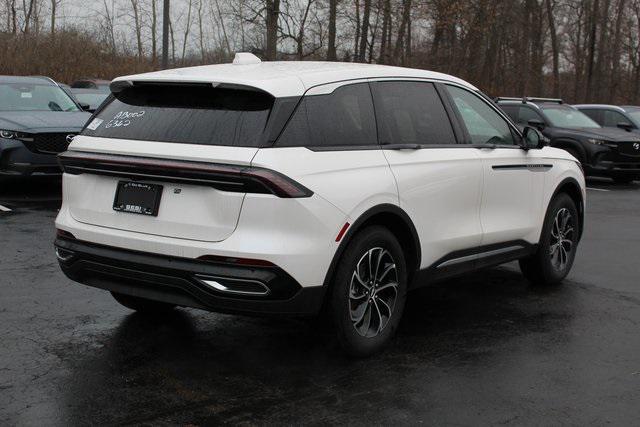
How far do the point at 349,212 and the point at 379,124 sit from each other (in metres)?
0.80

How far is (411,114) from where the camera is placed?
5.39 metres

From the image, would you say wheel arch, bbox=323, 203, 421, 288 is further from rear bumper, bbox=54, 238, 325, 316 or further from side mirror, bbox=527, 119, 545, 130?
side mirror, bbox=527, 119, 545, 130

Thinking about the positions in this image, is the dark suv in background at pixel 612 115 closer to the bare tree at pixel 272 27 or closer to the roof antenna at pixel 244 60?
the bare tree at pixel 272 27

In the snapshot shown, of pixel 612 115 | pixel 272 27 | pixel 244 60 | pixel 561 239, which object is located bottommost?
pixel 561 239

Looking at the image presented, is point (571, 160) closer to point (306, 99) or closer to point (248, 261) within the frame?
Answer: point (306, 99)

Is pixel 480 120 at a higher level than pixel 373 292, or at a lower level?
higher

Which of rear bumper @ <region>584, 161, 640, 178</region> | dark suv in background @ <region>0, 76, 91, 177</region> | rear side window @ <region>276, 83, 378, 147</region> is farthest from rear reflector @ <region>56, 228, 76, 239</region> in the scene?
rear bumper @ <region>584, 161, 640, 178</region>

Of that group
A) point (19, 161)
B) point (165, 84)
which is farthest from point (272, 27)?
point (165, 84)

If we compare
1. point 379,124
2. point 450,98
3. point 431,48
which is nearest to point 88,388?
point 379,124

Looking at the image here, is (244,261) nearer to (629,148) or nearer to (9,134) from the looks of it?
(9,134)

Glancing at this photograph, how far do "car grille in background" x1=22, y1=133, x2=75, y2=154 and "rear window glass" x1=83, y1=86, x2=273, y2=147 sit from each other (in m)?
6.44

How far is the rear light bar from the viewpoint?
415 centimetres

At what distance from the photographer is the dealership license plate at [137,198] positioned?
14.5ft

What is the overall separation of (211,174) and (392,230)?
1.36 metres
